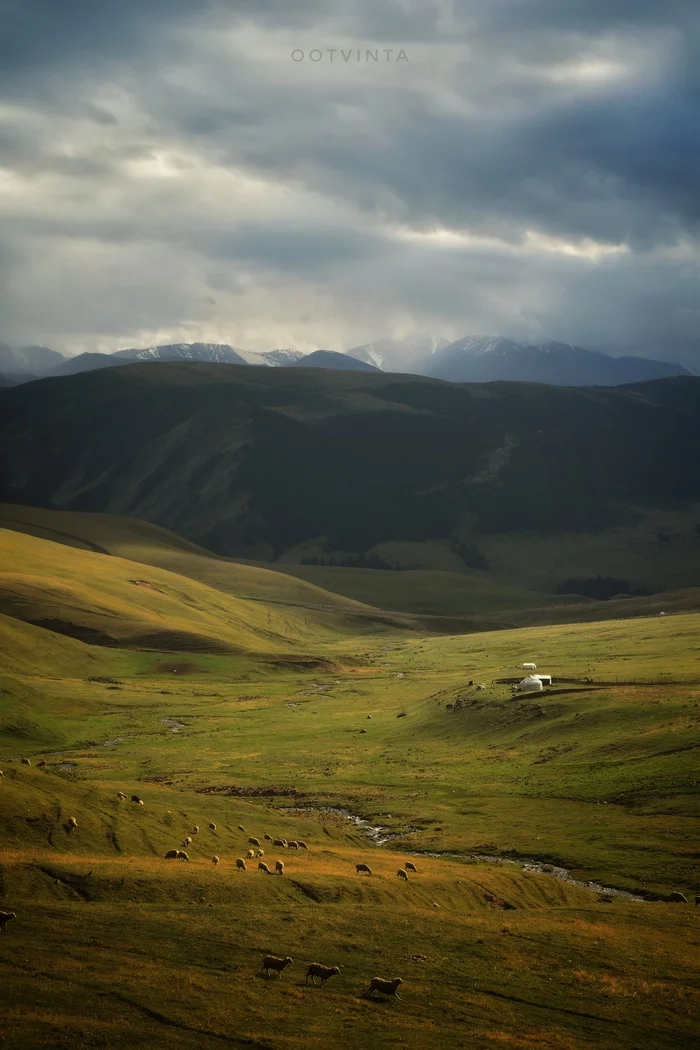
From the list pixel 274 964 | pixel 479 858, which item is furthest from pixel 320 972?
pixel 479 858

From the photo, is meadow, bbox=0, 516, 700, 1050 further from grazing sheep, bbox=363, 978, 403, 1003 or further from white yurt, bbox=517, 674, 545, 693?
white yurt, bbox=517, 674, 545, 693

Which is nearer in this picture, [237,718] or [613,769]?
[613,769]

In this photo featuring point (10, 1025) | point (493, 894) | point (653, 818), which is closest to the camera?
point (10, 1025)

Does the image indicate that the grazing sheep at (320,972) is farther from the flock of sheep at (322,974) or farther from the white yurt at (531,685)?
the white yurt at (531,685)

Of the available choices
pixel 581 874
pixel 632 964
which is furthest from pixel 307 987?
pixel 581 874

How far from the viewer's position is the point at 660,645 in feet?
544

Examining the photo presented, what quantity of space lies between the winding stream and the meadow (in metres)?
0.37

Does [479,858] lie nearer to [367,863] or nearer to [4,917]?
[367,863]

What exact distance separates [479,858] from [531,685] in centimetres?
5358

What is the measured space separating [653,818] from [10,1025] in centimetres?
6096

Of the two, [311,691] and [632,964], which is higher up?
[632,964]

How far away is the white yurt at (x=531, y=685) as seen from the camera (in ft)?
408

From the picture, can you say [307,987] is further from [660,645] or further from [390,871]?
[660,645]

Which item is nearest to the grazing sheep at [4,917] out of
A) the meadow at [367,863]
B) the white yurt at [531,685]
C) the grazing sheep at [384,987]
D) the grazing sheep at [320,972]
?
the meadow at [367,863]
